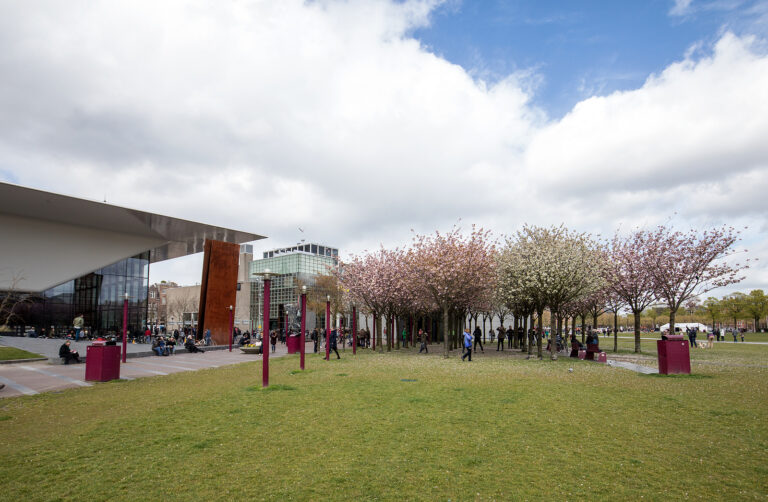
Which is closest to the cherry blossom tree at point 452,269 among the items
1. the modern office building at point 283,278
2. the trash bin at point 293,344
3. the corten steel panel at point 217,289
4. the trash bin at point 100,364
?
the trash bin at point 293,344

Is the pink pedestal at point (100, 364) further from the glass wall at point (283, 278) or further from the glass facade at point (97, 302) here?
the glass wall at point (283, 278)

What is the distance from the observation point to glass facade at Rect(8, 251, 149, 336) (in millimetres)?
40562

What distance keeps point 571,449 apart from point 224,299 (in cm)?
4132

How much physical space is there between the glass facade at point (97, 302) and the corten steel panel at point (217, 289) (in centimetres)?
820

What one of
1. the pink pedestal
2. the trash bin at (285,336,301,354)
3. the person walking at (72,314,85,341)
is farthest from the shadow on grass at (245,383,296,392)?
the person walking at (72,314,85,341)

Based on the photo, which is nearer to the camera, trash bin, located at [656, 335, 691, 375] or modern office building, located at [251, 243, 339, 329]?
trash bin, located at [656, 335, 691, 375]

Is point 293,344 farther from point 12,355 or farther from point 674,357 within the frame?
point 674,357

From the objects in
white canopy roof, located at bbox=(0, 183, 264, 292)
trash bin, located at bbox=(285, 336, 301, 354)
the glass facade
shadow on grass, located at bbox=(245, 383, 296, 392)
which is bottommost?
trash bin, located at bbox=(285, 336, 301, 354)

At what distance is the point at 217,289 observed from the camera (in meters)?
43.2

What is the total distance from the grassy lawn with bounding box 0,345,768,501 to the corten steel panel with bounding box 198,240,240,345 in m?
30.9

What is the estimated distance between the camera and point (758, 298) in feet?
228

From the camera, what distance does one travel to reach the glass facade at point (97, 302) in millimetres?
40562

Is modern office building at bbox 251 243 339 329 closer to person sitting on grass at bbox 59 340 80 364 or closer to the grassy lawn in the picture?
person sitting on grass at bbox 59 340 80 364

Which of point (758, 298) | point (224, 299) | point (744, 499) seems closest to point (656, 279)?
point (744, 499)
